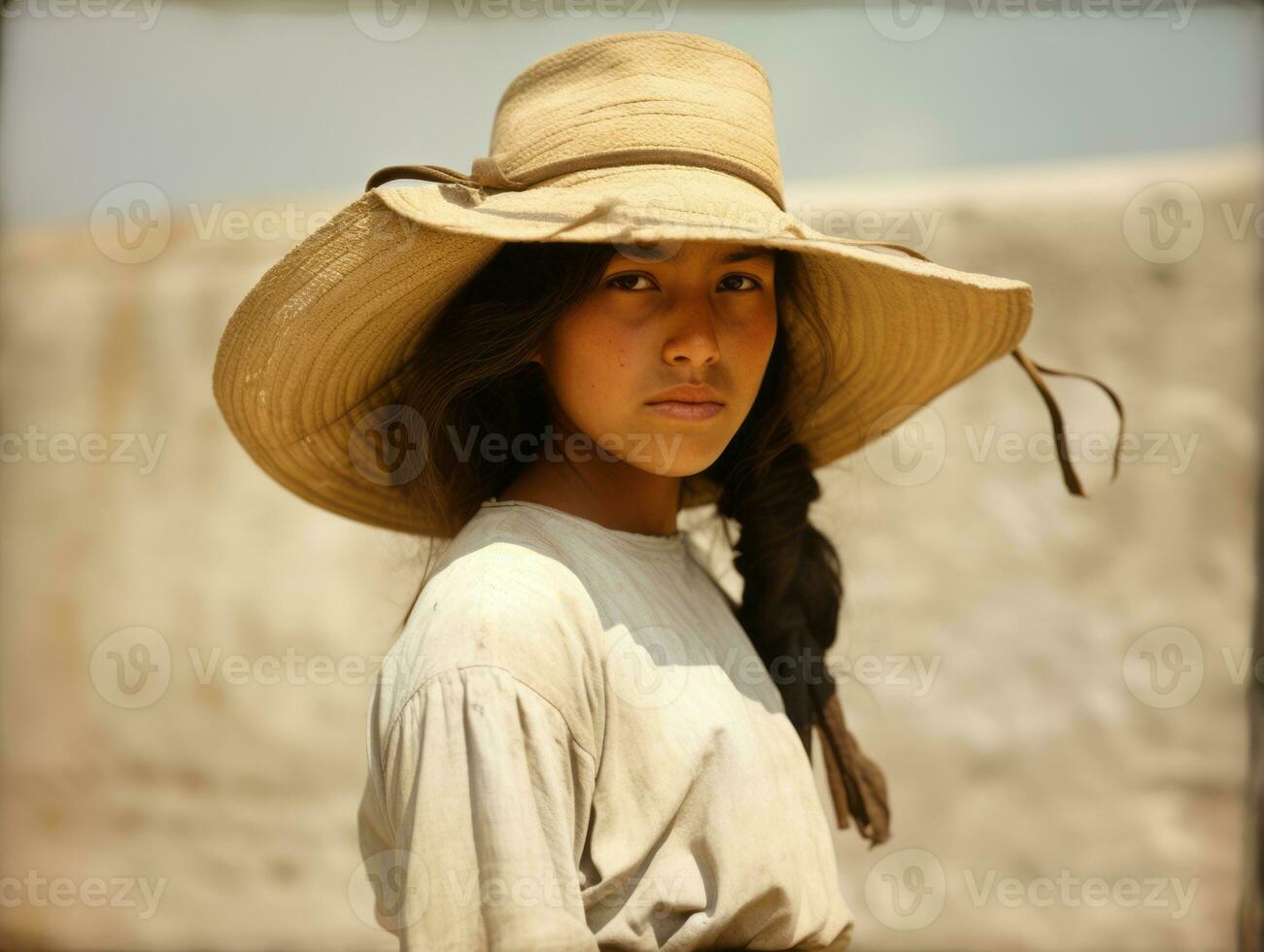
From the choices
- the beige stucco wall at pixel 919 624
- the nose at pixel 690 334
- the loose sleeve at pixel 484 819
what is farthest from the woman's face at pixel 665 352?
the beige stucco wall at pixel 919 624

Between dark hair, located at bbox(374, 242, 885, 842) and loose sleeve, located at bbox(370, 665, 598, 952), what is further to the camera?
dark hair, located at bbox(374, 242, 885, 842)

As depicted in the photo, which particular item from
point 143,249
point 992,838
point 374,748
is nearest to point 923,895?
point 992,838

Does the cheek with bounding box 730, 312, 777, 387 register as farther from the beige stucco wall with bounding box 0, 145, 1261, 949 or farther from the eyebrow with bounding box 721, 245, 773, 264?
the beige stucco wall with bounding box 0, 145, 1261, 949

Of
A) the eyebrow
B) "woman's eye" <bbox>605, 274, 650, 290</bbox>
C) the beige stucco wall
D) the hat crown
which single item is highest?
the hat crown

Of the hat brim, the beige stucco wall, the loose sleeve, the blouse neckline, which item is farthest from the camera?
the beige stucco wall

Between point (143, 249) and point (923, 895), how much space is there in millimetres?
3727

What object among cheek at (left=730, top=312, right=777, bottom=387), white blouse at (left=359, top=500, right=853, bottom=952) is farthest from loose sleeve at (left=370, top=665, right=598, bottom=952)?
cheek at (left=730, top=312, right=777, bottom=387)

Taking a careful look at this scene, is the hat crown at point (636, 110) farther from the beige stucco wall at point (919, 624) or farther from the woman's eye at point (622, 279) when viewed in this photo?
the beige stucco wall at point (919, 624)

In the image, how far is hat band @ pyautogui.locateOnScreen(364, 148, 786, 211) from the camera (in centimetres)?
157

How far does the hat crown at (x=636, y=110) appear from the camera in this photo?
159 centimetres

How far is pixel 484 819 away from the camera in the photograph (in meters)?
1.23

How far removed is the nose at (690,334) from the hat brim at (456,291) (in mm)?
124

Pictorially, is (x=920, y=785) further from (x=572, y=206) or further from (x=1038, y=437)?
(x=572, y=206)

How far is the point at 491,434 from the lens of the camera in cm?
177
